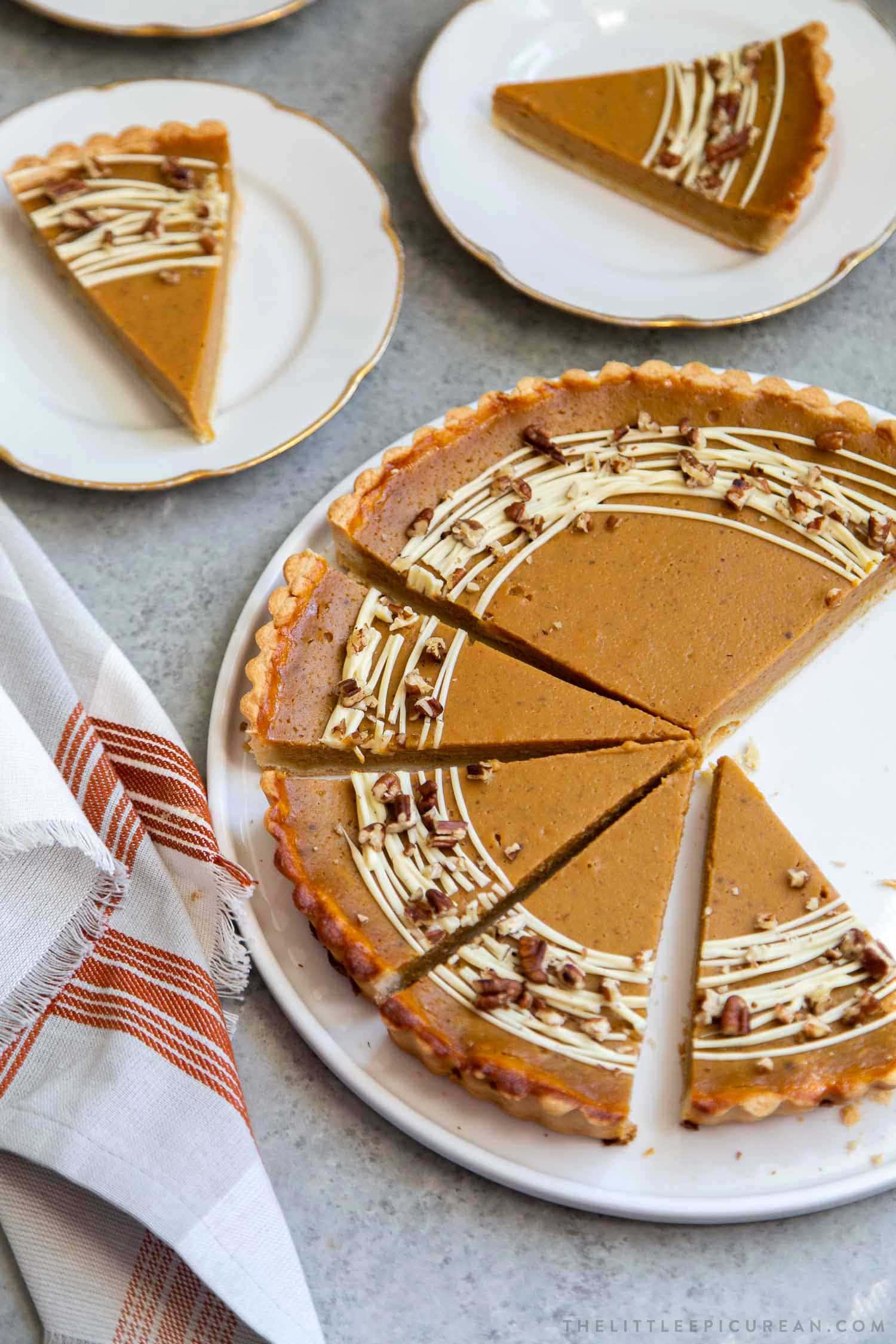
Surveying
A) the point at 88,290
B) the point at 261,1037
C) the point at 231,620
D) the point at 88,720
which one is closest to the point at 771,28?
the point at 88,290

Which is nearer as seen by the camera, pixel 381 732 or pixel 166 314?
pixel 381 732

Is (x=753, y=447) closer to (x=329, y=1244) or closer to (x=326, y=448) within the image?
(x=326, y=448)

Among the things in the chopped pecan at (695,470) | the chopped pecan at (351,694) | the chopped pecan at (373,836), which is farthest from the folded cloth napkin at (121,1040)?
the chopped pecan at (695,470)

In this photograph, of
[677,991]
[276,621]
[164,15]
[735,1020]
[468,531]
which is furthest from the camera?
[164,15]

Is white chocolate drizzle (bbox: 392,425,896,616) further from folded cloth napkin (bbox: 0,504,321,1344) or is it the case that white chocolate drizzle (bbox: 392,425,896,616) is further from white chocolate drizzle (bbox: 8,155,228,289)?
white chocolate drizzle (bbox: 8,155,228,289)

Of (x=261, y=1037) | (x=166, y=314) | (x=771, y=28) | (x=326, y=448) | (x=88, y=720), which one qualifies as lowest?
(x=261, y=1037)

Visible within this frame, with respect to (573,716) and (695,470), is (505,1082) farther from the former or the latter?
(695,470)

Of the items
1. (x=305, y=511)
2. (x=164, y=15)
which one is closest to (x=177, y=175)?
(x=164, y=15)
